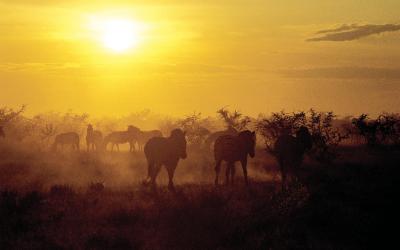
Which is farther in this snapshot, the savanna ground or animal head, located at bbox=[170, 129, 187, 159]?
animal head, located at bbox=[170, 129, 187, 159]

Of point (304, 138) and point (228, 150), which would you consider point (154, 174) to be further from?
point (304, 138)

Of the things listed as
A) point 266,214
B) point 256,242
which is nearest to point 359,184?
point 266,214

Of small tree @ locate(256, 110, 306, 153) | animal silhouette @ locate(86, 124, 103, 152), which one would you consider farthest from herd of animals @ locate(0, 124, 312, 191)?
animal silhouette @ locate(86, 124, 103, 152)

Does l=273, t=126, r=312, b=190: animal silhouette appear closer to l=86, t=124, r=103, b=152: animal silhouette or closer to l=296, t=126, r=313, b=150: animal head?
l=296, t=126, r=313, b=150: animal head

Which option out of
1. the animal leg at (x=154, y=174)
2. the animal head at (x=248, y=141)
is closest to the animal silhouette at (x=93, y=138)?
the animal head at (x=248, y=141)

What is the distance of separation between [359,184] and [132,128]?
131ft

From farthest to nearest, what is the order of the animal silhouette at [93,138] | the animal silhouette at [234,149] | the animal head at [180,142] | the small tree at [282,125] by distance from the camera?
the animal silhouette at [93,138] < the small tree at [282,125] < the animal silhouette at [234,149] < the animal head at [180,142]

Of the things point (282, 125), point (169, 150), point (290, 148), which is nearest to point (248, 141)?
point (290, 148)

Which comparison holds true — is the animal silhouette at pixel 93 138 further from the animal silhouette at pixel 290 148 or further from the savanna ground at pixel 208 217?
the animal silhouette at pixel 290 148

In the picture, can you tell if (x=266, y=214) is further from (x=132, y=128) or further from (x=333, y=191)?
(x=132, y=128)

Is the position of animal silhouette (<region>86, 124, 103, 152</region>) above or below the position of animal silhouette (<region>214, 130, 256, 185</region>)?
above

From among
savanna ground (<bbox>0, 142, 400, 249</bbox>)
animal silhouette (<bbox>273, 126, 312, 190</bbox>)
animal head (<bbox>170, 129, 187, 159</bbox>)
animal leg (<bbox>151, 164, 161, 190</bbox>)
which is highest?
animal head (<bbox>170, 129, 187, 159</bbox>)

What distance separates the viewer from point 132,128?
57.5 m

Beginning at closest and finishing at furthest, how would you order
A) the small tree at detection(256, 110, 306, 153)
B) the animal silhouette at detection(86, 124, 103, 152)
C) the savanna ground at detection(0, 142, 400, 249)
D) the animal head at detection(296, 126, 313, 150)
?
the savanna ground at detection(0, 142, 400, 249) < the animal head at detection(296, 126, 313, 150) < the small tree at detection(256, 110, 306, 153) < the animal silhouette at detection(86, 124, 103, 152)
